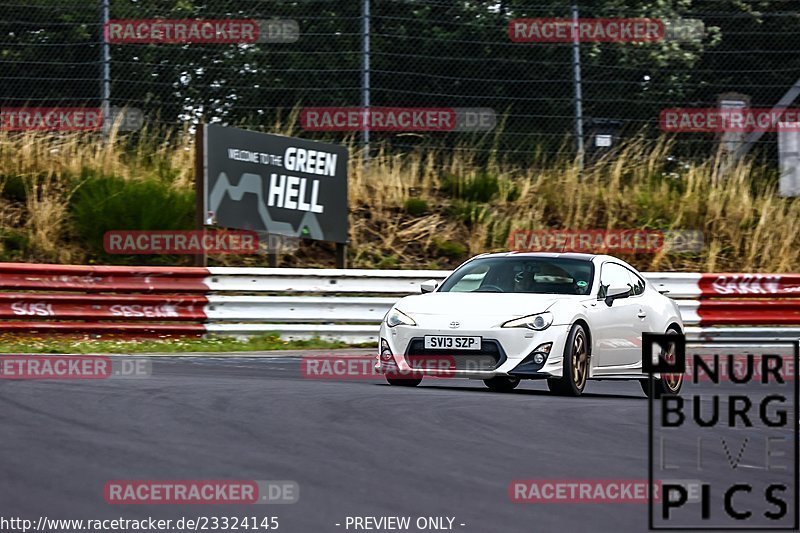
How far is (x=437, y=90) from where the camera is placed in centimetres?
2003

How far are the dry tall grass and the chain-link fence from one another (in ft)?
1.54

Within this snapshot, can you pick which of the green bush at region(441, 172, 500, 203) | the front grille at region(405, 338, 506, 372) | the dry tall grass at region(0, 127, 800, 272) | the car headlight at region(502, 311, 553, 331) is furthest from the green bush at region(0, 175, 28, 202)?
the car headlight at region(502, 311, 553, 331)

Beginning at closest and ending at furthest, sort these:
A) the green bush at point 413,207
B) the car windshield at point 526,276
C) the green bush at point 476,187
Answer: the car windshield at point 526,276 < the green bush at point 413,207 < the green bush at point 476,187

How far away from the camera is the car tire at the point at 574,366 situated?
10.5 metres

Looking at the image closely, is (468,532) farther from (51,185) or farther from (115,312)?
(51,185)

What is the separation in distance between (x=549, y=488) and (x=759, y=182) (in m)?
16.9

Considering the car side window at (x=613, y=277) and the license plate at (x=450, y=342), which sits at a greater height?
the car side window at (x=613, y=277)

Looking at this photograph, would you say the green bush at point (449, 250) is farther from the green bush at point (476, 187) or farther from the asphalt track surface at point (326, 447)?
the asphalt track surface at point (326, 447)

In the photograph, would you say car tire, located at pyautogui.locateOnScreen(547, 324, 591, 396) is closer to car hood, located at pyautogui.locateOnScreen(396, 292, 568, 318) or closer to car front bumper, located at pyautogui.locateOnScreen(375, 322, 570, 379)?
car front bumper, located at pyautogui.locateOnScreen(375, 322, 570, 379)

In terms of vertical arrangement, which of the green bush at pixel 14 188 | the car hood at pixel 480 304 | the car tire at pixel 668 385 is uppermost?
the green bush at pixel 14 188

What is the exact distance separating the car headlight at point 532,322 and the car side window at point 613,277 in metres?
1.07

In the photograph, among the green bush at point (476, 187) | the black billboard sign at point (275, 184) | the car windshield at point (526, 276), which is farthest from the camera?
the green bush at point (476, 187)

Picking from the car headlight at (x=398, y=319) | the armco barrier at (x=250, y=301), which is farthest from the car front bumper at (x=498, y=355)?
the armco barrier at (x=250, y=301)

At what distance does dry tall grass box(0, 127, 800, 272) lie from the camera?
64.8 feet
